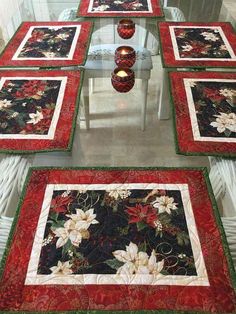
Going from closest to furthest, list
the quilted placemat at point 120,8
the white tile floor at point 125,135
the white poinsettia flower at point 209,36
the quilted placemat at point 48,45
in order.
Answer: the white tile floor at point 125,135
the quilted placemat at point 48,45
the white poinsettia flower at point 209,36
the quilted placemat at point 120,8

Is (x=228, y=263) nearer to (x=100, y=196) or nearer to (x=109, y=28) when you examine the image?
(x=100, y=196)

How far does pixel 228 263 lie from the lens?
0.65 metres

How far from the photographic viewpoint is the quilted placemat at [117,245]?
60cm

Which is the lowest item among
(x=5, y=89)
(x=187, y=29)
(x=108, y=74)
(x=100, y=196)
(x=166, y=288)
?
(x=166, y=288)

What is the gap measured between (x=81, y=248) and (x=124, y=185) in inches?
7.8

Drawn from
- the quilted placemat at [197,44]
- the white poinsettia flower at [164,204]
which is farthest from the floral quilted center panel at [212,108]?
the white poinsettia flower at [164,204]

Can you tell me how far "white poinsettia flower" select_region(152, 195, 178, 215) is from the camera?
738 millimetres

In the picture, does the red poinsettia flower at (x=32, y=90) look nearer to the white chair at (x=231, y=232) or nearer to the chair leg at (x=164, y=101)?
the chair leg at (x=164, y=101)

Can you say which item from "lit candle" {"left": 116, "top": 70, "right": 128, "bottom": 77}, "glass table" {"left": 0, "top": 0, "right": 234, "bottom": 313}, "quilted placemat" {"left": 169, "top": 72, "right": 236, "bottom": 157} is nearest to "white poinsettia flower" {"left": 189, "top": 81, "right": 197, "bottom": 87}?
"quilted placemat" {"left": 169, "top": 72, "right": 236, "bottom": 157}

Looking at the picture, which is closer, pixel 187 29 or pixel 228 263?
pixel 228 263

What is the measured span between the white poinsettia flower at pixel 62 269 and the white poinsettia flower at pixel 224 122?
58 cm

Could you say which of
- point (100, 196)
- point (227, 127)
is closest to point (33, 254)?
point (100, 196)

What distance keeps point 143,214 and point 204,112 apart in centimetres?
43

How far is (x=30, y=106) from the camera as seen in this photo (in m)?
1.01
